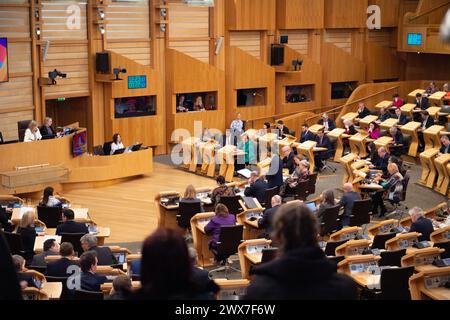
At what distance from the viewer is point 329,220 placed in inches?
480

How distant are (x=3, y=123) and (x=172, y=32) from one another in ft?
18.3

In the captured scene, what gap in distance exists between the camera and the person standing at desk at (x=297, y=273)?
2828mm

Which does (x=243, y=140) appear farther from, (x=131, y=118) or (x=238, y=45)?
(x=238, y=45)

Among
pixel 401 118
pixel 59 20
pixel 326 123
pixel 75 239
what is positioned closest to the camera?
pixel 75 239

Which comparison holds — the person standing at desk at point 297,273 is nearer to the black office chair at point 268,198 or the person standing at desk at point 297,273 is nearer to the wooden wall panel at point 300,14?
the black office chair at point 268,198

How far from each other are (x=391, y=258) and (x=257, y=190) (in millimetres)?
5073

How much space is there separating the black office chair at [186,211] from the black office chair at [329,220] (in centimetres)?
199

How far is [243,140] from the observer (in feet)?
61.4

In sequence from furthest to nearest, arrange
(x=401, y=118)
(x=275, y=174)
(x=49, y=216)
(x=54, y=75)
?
(x=401, y=118) < (x=54, y=75) < (x=275, y=174) < (x=49, y=216)

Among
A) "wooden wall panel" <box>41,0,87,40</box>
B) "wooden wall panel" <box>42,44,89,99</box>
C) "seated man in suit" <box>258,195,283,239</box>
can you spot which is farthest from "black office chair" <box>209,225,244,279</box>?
"wooden wall panel" <box>41,0,87,40</box>

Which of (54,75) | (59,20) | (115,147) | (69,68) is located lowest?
(115,147)

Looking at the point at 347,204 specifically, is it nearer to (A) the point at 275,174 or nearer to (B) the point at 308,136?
(A) the point at 275,174

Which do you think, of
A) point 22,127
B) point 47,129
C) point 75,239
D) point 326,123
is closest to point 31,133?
point 22,127

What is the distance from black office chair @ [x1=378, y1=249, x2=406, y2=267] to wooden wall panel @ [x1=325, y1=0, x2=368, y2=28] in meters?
16.5
